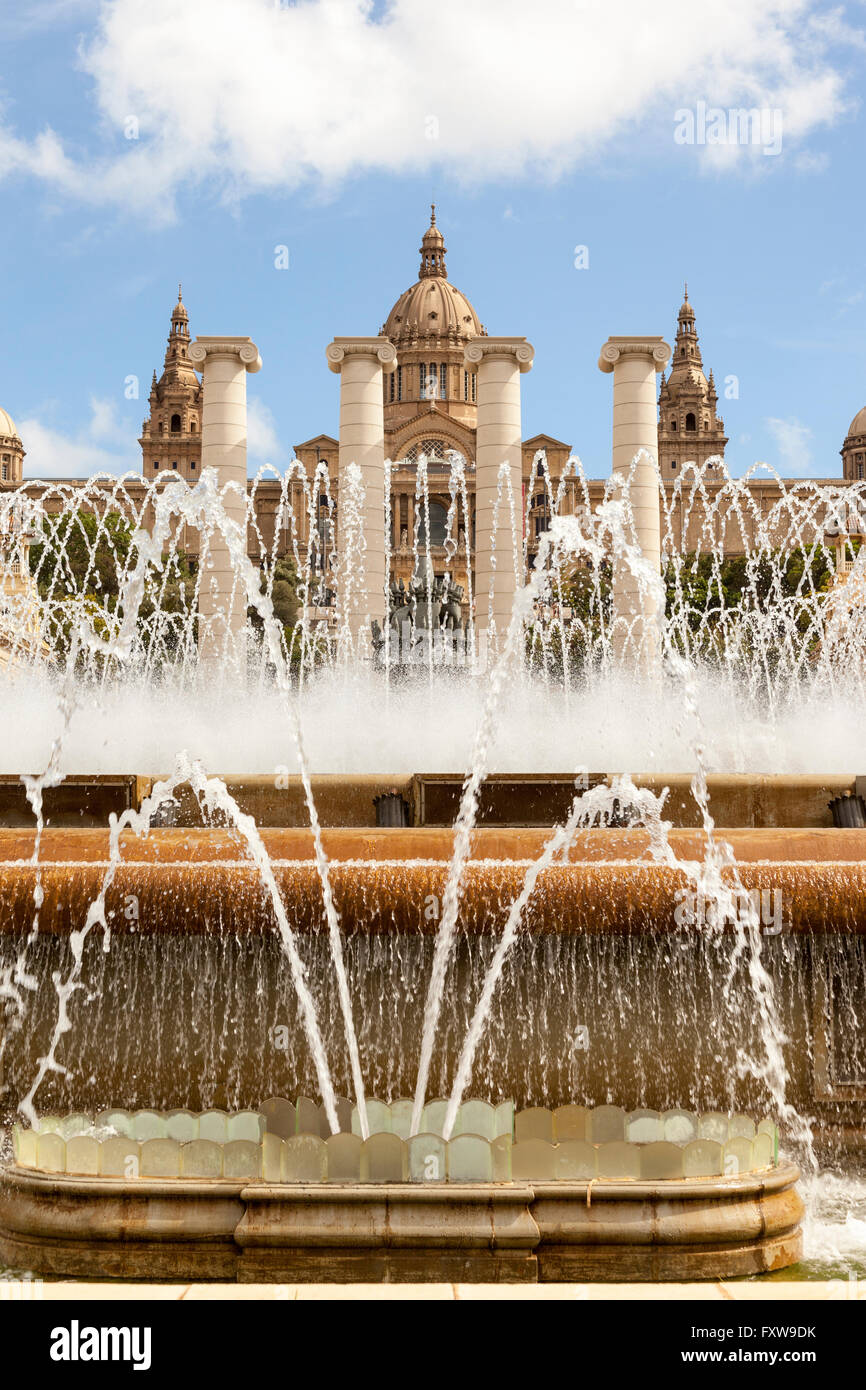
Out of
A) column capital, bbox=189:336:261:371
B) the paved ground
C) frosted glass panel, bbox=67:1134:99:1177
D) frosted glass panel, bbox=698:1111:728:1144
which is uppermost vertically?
column capital, bbox=189:336:261:371

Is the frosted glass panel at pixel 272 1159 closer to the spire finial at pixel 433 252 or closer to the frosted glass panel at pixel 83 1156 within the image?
the frosted glass panel at pixel 83 1156

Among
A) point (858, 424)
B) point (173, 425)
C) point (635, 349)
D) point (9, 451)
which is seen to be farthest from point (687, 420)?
point (635, 349)

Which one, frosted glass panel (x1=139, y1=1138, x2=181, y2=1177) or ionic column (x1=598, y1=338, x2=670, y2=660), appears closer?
frosted glass panel (x1=139, y1=1138, x2=181, y2=1177)

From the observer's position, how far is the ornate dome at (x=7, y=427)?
116250 millimetres

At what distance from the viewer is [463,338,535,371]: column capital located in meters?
25.0

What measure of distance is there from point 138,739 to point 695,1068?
290 inches

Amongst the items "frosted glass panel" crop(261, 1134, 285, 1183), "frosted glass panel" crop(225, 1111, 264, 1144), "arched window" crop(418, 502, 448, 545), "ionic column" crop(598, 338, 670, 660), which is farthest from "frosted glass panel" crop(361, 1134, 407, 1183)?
"arched window" crop(418, 502, 448, 545)

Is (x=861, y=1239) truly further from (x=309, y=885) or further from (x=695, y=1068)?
(x=309, y=885)

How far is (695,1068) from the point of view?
6.34 metres

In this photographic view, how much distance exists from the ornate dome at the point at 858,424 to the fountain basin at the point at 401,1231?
11750 centimetres

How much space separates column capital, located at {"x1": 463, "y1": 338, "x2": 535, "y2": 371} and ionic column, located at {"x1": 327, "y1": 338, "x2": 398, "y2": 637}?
1.46m

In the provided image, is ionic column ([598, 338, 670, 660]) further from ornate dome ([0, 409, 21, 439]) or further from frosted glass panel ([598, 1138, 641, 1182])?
ornate dome ([0, 409, 21, 439])

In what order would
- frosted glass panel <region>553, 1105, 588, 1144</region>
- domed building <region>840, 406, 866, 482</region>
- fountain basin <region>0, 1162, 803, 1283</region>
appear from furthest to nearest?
domed building <region>840, 406, 866, 482</region>, frosted glass panel <region>553, 1105, 588, 1144</region>, fountain basin <region>0, 1162, 803, 1283</region>

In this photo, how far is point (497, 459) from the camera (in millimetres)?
25125
